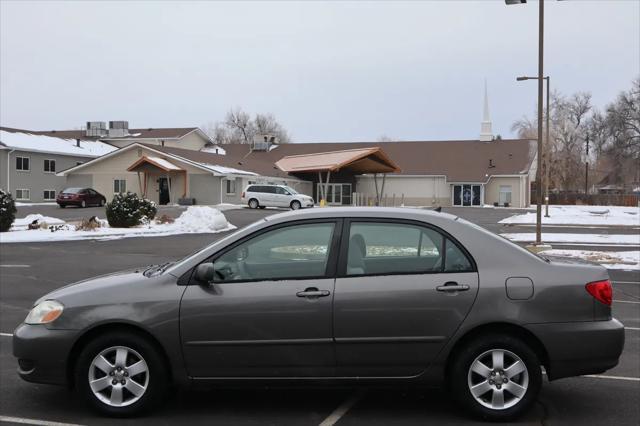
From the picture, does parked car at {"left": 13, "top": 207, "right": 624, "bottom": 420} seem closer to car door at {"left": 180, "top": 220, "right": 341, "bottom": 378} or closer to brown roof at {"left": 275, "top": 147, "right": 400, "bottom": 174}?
car door at {"left": 180, "top": 220, "right": 341, "bottom": 378}

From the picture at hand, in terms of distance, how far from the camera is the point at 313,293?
4742 mm

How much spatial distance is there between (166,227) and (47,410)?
22.5 m

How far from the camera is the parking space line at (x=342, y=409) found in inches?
190

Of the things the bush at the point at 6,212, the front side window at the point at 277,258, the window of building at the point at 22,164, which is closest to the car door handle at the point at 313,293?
the front side window at the point at 277,258

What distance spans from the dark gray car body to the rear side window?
9cm

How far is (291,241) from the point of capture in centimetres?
512

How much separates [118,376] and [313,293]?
1.64 m

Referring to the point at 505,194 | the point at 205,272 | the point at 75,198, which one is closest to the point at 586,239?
the point at 205,272

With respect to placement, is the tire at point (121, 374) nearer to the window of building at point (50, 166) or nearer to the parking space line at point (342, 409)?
the parking space line at point (342, 409)

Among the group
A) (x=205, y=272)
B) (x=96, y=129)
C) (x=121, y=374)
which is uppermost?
(x=96, y=129)

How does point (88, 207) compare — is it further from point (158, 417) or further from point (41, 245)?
point (158, 417)

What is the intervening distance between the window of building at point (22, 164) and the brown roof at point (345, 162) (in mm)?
20882

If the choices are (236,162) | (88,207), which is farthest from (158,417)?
(236,162)

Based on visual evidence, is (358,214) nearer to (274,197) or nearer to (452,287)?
(452,287)
